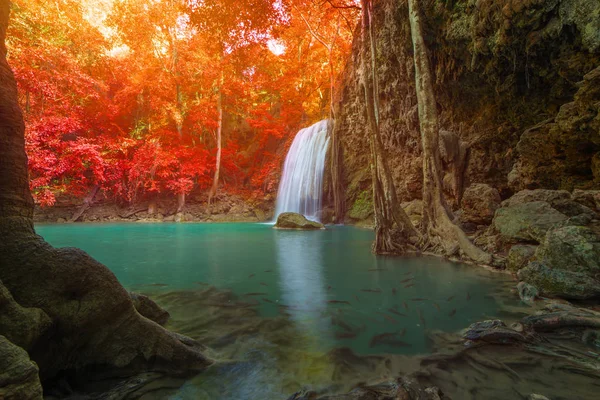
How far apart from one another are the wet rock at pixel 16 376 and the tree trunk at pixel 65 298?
59cm

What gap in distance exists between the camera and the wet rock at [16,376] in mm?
1076

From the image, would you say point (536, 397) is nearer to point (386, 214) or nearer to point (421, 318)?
point (421, 318)

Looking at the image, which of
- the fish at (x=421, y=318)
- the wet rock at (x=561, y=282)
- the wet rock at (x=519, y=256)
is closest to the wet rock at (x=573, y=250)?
the wet rock at (x=561, y=282)

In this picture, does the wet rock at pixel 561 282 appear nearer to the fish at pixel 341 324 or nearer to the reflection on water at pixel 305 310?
the reflection on water at pixel 305 310

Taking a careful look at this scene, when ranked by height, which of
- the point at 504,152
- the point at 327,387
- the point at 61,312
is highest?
the point at 504,152

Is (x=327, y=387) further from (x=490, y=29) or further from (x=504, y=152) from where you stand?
(x=504, y=152)

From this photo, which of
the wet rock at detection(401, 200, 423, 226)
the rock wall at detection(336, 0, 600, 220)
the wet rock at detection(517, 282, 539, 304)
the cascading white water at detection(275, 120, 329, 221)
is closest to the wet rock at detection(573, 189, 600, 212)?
the rock wall at detection(336, 0, 600, 220)

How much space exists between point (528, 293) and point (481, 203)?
4.19 m

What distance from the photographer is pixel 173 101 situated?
20406 mm

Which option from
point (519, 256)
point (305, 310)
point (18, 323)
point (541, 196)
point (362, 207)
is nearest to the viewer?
point (18, 323)

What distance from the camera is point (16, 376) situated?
111 centimetres

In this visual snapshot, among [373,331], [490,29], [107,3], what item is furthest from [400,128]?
[107,3]

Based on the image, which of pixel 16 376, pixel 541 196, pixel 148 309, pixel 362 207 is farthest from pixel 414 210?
pixel 16 376

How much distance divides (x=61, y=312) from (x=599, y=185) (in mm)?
7707
